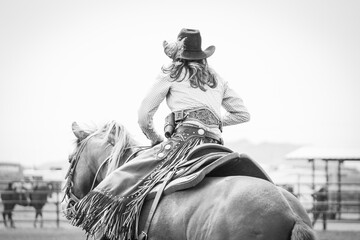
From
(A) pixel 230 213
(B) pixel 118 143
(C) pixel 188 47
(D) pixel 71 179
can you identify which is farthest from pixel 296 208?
(D) pixel 71 179

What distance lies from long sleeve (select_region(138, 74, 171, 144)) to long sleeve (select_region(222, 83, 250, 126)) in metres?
0.62

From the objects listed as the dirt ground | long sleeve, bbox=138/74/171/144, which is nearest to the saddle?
long sleeve, bbox=138/74/171/144

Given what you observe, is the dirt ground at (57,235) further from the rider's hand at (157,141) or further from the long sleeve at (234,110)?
the long sleeve at (234,110)

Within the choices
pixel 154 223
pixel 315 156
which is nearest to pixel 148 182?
pixel 154 223

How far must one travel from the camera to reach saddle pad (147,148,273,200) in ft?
21.3

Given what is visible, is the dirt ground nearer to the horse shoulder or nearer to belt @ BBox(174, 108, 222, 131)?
belt @ BBox(174, 108, 222, 131)

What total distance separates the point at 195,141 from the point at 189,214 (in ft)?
3.18

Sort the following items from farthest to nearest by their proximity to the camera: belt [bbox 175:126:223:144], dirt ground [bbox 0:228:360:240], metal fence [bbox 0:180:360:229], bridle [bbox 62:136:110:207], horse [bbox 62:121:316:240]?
metal fence [bbox 0:180:360:229] → dirt ground [bbox 0:228:360:240] → bridle [bbox 62:136:110:207] → belt [bbox 175:126:223:144] → horse [bbox 62:121:316:240]

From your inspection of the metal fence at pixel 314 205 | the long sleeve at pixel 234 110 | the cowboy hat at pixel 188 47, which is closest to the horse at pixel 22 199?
the metal fence at pixel 314 205

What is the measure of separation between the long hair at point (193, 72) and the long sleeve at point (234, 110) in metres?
0.33

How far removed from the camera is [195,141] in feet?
23.4

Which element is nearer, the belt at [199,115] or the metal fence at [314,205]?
the belt at [199,115]

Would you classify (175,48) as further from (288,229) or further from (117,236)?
(288,229)

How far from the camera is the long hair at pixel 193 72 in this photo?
23.8 feet
